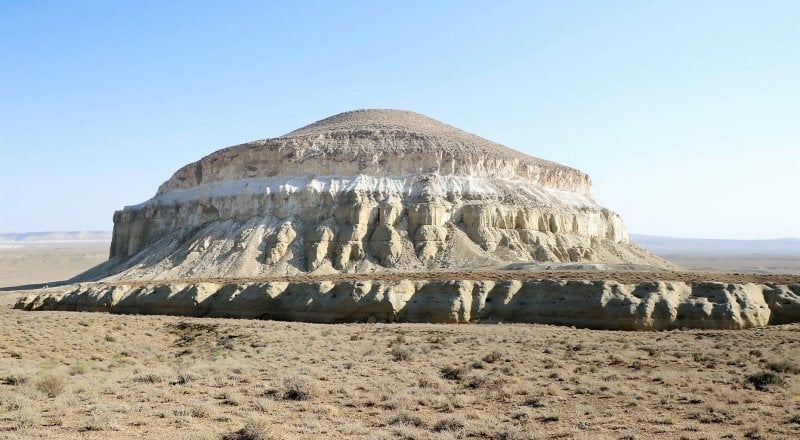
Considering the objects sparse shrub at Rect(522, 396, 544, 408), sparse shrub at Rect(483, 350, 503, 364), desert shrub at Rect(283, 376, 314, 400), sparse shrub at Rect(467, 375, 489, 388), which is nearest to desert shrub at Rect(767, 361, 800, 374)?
sparse shrub at Rect(522, 396, 544, 408)

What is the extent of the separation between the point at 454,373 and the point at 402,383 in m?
1.87

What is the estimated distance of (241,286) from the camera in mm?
34938

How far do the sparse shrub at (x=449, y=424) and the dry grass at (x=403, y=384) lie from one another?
0.13ft

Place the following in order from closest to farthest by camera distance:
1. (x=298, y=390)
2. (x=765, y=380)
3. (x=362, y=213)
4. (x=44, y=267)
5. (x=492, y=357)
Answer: (x=298, y=390) < (x=765, y=380) < (x=492, y=357) < (x=362, y=213) < (x=44, y=267)

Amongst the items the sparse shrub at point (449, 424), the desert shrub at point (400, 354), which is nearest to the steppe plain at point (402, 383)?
the sparse shrub at point (449, 424)

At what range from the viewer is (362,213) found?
55.2m

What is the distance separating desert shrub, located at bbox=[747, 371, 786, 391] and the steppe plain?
4cm

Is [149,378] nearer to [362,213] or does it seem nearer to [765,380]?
[765,380]

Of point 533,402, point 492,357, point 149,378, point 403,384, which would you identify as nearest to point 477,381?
point 403,384

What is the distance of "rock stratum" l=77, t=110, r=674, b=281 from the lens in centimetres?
5250

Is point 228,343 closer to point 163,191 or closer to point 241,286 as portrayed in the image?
point 241,286

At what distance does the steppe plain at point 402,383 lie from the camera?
460 inches

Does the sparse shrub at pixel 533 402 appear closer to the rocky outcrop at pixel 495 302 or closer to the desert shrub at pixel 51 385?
the desert shrub at pixel 51 385

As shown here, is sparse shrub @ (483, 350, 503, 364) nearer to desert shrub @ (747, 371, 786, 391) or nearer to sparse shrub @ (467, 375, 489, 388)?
sparse shrub @ (467, 375, 489, 388)
